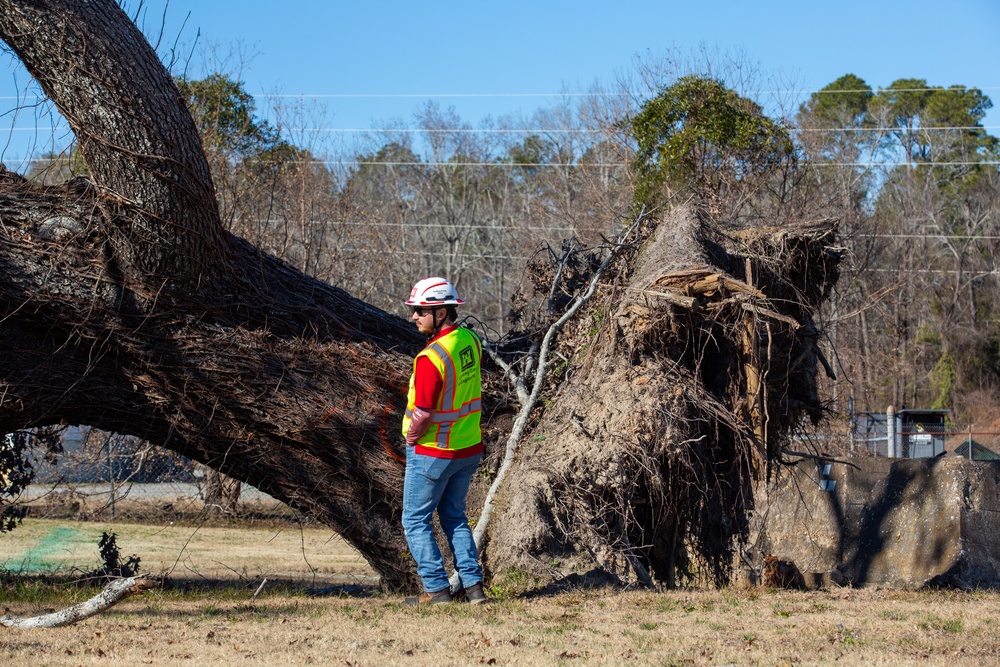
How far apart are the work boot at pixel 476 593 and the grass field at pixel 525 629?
0.06 m

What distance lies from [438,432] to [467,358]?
505mm

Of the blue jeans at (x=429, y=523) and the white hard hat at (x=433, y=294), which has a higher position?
the white hard hat at (x=433, y=294)

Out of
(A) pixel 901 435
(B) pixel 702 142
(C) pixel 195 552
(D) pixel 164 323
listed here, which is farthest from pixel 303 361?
(B) pixel 702 142

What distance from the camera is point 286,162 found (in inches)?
710


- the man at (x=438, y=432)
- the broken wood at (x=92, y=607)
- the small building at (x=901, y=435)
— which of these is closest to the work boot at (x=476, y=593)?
the man at (x=438, y=432)

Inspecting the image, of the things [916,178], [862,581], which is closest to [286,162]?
[862,581]

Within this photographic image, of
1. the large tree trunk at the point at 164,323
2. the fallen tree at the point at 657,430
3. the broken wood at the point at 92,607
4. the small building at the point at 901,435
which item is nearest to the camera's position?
the broken wood at the point at 92,607

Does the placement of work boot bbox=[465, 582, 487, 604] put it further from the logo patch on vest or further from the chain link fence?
the chain link fence

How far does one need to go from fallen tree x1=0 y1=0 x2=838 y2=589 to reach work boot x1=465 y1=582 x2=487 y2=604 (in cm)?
57

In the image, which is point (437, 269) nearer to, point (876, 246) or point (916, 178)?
point (876, 246)

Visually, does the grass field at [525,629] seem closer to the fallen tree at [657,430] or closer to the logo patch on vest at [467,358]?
the fallen tree at [657,430]

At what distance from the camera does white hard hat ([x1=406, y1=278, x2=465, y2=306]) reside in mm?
6459

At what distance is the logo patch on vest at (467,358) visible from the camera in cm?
643

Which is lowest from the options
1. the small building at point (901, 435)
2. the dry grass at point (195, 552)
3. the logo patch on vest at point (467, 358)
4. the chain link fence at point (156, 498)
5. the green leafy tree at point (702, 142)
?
the dry grass at point (195, 552)
